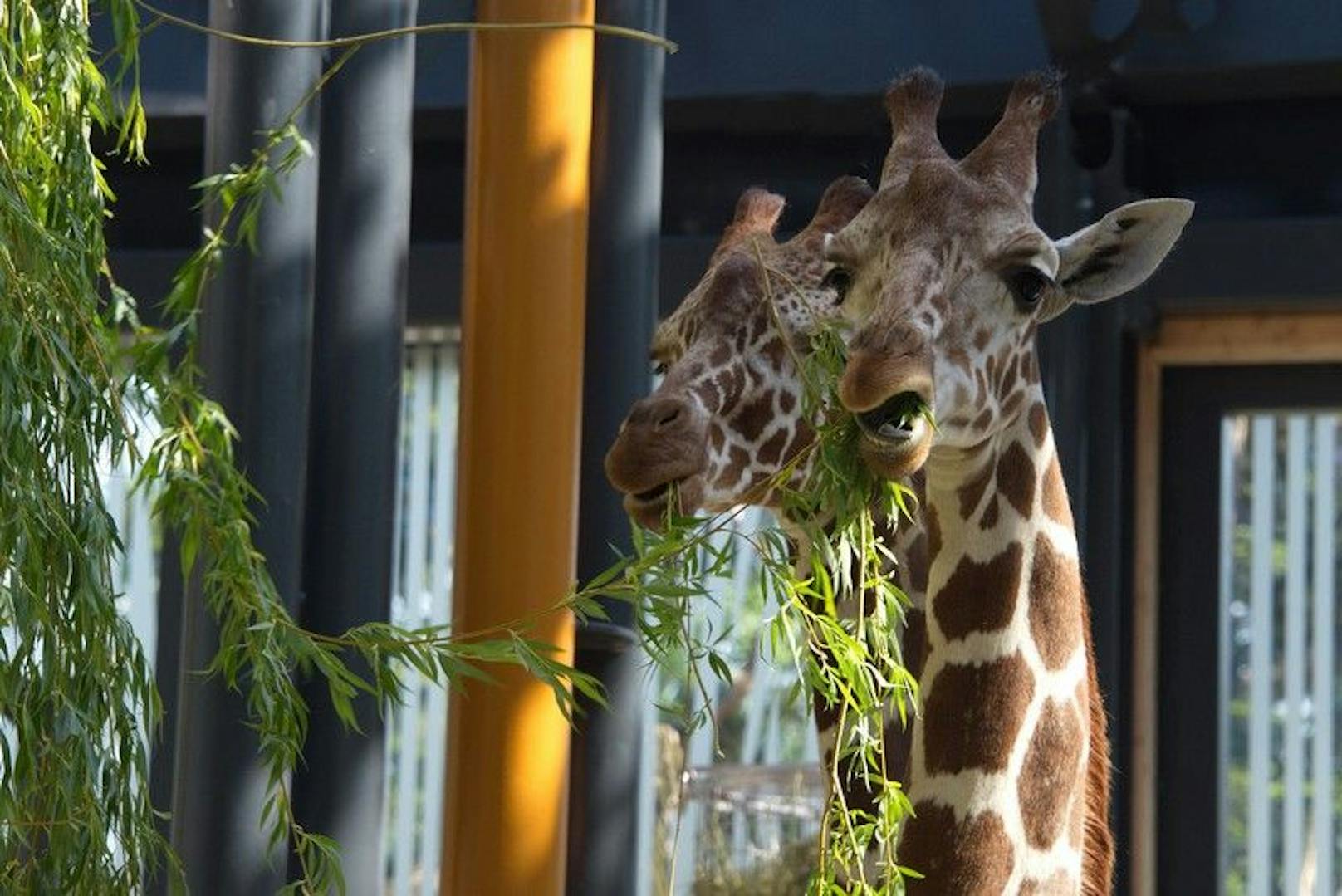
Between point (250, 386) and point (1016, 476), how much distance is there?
1.34 metres

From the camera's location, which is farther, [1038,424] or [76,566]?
[1038,424]

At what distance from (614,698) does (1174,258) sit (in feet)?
7.69

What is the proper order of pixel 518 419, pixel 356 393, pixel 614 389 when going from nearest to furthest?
pixel 518 419 < pixel 356 393 < pixel 614 389

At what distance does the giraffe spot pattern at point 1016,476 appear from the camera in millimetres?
2787

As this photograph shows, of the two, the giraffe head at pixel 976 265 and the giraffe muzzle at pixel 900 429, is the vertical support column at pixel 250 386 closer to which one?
the giraffe head at pixel 976 265

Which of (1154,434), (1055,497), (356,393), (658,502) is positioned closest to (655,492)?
(658,502)

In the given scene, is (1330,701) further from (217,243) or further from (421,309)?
(217,243)

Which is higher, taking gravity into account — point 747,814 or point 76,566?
point 76,566

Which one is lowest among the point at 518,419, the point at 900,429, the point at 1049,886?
the point at 1049,886

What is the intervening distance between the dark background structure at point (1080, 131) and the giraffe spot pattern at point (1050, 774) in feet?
9.21

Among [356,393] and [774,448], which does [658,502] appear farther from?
[356,393]

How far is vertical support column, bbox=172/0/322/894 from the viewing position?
3.54 m

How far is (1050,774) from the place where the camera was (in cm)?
272

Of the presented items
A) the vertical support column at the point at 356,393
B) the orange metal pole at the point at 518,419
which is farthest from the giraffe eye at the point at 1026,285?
the vertical support column at the point at 356,393
